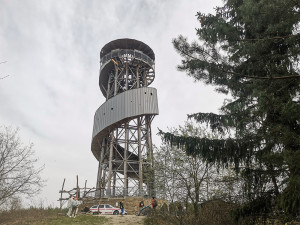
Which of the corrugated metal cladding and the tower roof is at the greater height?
the tower roof

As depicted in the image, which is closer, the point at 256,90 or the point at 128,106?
the point at 256,90

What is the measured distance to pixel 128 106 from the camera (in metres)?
22.5

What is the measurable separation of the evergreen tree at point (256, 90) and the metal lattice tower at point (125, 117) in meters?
12.8

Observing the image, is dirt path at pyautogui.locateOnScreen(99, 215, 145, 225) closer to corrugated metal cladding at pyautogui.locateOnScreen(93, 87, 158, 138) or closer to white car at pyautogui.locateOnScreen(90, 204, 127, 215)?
white car at pyautogui.locateOnScreen(90, 204, 127, 215)

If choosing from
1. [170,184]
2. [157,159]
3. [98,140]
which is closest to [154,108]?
[98,140]

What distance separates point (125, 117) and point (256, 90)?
16908 mm

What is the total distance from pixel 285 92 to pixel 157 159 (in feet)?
36.0

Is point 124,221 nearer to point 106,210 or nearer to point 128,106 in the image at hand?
point 106,210

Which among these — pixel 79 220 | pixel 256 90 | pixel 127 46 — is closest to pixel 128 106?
pixel 127 46

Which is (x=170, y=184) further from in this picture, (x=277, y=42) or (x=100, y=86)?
(x=100, y=86)

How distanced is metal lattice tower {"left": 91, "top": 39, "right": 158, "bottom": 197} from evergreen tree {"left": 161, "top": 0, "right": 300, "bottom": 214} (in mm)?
12818

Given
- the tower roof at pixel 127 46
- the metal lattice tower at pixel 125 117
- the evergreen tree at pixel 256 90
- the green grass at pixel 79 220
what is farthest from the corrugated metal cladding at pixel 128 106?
the evergreen tree at pixel 256 90

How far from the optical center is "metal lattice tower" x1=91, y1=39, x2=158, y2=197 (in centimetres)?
2133

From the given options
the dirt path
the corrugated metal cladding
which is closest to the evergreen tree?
the dirt path
